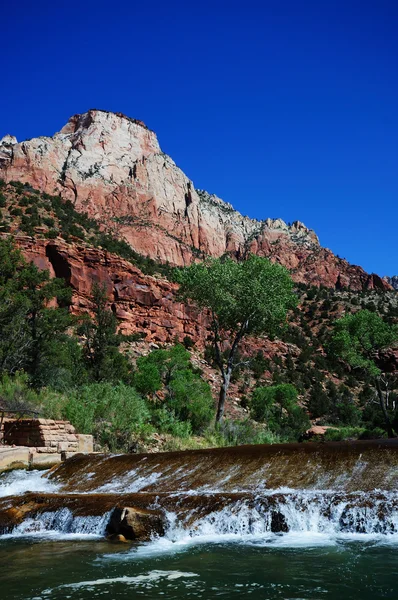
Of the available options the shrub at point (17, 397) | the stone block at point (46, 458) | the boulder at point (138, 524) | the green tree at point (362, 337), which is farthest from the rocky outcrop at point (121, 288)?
the boulder at point (138, 524)

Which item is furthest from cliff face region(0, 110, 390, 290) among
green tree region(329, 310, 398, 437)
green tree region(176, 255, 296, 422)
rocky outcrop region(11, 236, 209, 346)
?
green tree region(176, 255, 296, 422)

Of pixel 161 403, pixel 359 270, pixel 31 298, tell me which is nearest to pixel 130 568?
pixel 161 403

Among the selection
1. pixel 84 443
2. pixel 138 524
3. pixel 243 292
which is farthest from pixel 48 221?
pixel 138 524

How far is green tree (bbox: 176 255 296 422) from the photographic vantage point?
1054 inches

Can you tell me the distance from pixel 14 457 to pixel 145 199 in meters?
85.6

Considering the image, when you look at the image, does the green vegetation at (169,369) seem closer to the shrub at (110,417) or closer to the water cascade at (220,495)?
the shrub at (110,417)

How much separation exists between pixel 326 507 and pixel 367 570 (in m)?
2.49

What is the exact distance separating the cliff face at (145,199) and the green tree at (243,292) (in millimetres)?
58211

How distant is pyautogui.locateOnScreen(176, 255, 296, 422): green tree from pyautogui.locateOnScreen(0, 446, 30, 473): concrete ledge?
12941 mm

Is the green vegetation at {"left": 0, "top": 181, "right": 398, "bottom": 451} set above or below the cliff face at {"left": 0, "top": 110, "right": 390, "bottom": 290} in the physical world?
below

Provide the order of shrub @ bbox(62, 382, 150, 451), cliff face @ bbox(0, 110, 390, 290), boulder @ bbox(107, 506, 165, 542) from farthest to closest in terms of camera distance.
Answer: cliff face @ bbox(0, 110, 390, 290) < shrub @ bbox(62, 382, 150, 451) < boulder @ bbox(107, 506, 165, 542)

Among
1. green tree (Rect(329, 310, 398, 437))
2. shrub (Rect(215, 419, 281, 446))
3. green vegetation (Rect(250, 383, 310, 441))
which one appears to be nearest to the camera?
shrub (Rect(215, 419, 281, 446))

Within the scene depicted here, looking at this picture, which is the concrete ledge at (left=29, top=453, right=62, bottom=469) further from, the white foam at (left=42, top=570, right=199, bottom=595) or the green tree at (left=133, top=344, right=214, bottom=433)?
the white foam at (left=42, top=570, right=199, bottom=595)

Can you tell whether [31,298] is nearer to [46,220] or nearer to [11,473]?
[11,473]
